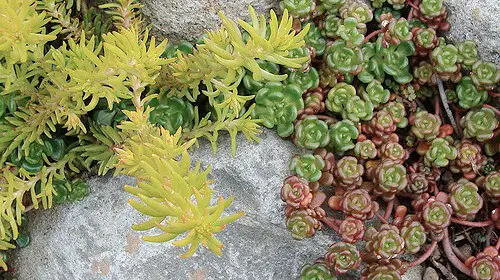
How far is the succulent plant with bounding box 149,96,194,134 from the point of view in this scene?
2182 mm

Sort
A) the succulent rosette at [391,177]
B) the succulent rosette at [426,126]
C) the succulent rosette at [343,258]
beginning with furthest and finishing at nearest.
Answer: the succulent rosette at [426,126] < the succulent rosette at [391,177] < the succulent rosette at [343,258]

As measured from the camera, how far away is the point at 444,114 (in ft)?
8.04

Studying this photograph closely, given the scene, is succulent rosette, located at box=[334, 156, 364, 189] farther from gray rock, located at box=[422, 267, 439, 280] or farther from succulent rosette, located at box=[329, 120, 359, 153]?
gray rock, located at box=[422, 267, 439, 280]

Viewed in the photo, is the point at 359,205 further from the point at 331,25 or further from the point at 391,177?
the point at 331,25

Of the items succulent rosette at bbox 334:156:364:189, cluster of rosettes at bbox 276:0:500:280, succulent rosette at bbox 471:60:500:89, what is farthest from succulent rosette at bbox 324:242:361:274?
succulent rosette at bbox 471:60:500:89

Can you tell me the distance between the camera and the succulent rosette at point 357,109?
229 centimetres

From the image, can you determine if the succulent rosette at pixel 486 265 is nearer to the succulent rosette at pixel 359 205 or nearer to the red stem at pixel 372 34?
the succulent rosette at pixel 359 205

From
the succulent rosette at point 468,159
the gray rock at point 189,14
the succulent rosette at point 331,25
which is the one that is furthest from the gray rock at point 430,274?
the gray rock at point 189,14

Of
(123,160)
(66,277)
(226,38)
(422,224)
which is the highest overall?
(226,38)

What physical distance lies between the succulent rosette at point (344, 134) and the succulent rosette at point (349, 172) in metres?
0.06

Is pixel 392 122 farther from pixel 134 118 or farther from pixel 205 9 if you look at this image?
pixel 134 118

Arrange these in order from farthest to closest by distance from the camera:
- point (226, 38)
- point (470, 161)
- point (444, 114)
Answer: point (444, 114)
point (470, 161)
point (226, 38)

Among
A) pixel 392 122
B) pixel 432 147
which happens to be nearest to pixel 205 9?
pixel 392 122

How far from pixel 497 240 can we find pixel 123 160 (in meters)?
1.43
